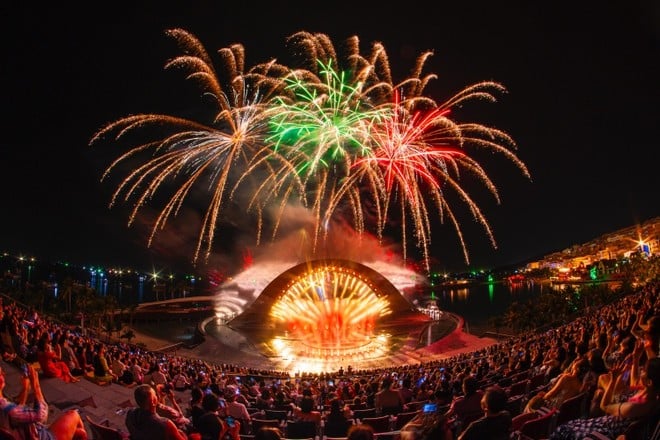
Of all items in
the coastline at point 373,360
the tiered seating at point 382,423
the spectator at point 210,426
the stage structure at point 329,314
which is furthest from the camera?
the stage structure at point 329,314

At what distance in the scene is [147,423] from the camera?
4828mm

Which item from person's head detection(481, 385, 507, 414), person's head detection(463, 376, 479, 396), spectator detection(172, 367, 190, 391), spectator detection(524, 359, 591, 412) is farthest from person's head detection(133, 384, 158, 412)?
spectator detection(172, 367, 190, 391)

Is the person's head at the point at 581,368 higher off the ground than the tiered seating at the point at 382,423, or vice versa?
the person's head at the point at 581,368

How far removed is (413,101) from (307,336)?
2428cm

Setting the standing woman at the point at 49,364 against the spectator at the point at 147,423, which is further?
the standing woman at the point at 49,364

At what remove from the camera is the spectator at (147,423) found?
15.7 ft

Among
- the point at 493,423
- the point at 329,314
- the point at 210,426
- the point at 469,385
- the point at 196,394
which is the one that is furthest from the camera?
the point at 329,314

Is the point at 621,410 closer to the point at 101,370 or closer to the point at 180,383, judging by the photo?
the point at 101,370

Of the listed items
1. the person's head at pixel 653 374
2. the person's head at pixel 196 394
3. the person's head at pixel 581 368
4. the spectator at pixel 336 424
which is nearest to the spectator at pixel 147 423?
the person's head at pixel 196 394

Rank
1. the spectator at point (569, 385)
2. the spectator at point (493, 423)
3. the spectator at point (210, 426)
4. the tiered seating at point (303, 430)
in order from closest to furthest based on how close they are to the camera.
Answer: the spectator at point (493, 423) < the spectator at point (210, 426) < the spectator at point (569, 385) < the tiered seating at point (303, 430)

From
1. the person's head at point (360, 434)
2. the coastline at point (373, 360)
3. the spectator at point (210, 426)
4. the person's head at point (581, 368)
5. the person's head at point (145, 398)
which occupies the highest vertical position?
the person's head at point (145, 398)

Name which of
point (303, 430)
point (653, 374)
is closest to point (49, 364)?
point (303, 430)

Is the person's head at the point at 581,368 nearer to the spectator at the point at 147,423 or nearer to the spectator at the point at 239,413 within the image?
the spectator at the point at 147,423

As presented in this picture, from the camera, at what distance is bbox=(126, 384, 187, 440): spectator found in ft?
15.7
